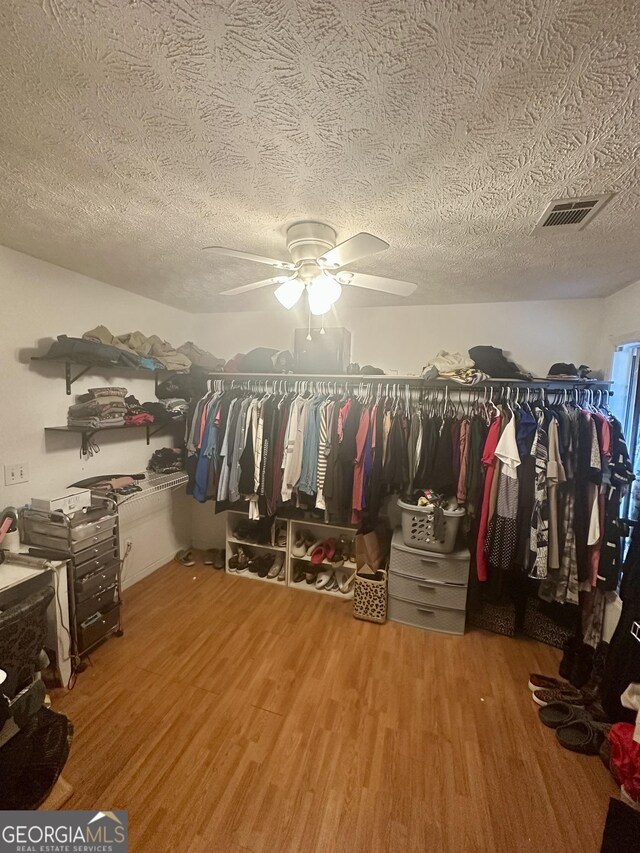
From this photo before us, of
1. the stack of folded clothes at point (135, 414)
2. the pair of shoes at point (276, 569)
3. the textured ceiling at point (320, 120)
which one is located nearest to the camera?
the textured ceiling at point (320, 120)

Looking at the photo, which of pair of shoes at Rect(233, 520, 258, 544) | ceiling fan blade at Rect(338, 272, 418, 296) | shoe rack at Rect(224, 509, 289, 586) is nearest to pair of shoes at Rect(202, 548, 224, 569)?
shoe rack at Rect(224, 509, 289, 586)

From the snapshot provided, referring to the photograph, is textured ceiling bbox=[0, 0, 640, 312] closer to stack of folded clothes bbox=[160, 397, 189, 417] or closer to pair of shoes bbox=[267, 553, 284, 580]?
stack of folded clothes bbox=[160, 397, 189, 417]

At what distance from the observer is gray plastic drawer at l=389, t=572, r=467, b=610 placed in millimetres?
2227

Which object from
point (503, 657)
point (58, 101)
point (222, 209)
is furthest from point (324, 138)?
point (503, 657)

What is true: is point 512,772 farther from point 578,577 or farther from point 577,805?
point 578,577

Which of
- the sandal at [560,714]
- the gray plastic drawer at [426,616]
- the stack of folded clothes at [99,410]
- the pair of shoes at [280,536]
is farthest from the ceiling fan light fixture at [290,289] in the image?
the sandal at [560,714]

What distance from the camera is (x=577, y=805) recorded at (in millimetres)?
1343

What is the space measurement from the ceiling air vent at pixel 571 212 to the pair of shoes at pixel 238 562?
9.96 feet

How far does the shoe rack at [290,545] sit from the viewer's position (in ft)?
8.94

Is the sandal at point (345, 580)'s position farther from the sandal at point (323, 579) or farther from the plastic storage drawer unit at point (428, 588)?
the plastic storage drawer unit at point (428, 588)

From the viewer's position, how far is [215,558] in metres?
3.13

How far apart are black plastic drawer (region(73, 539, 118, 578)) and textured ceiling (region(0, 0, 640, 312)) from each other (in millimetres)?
1726

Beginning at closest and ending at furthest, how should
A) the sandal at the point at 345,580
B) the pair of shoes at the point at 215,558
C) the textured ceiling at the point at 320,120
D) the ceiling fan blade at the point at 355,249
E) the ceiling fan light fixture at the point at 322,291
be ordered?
the textured ceiling at the point at 320,120 → the ceiling fan blade at the point at 355,249 → the ceiling fan light fixture at the point at 322,291 → the sandal at the point at 345,580 → the pair of shoes at the point at 215,558

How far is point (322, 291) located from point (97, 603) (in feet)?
7.23
